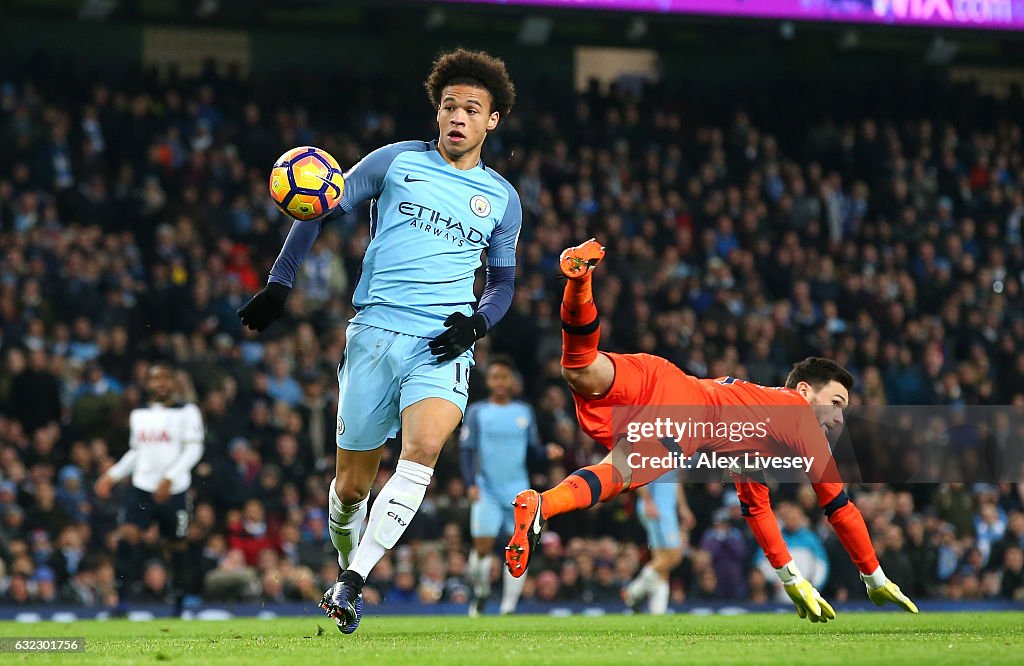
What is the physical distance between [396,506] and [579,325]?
4.53 ft

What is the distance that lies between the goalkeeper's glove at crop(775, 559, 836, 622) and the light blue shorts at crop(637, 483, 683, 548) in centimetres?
478

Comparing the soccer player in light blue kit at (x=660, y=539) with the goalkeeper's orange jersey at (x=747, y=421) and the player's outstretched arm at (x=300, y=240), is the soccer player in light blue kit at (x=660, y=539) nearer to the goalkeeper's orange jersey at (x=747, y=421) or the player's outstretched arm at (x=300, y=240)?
the goalkeeper's orange jersey at (x=747, y=421)

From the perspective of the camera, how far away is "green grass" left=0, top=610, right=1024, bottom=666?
553 centimetres

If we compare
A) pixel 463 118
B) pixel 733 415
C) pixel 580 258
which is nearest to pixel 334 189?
pixel 463 118

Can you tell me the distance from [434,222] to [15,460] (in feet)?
25.7

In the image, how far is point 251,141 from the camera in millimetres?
17562

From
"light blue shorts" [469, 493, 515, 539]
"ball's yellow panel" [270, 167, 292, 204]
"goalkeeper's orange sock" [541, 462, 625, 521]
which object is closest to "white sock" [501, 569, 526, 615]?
"light blue shorts" [469, 493, 515, 539]

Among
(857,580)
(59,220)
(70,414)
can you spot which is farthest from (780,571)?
(59,220)

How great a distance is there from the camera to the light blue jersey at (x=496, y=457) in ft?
40.6

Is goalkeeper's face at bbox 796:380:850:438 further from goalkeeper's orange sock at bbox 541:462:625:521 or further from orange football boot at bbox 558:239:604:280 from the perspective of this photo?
orange football boot at bbox 558:239:604:280

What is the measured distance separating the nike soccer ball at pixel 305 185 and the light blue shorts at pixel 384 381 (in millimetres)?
602

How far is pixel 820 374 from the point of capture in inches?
319

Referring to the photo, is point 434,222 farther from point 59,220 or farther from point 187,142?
point 187,142

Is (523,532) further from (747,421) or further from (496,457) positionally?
(496,457)
